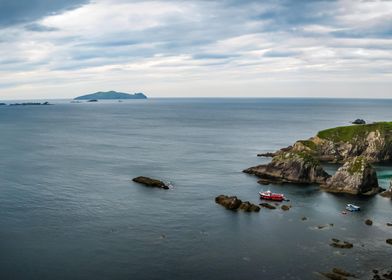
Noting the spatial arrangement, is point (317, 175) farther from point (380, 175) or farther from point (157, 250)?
point (157, 250)

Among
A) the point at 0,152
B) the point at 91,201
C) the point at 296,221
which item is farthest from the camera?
the point at 0,152

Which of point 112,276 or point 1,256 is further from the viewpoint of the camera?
point 1,256

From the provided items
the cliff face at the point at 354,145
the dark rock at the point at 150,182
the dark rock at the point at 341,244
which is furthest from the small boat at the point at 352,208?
the cliff face at the point at 354,145

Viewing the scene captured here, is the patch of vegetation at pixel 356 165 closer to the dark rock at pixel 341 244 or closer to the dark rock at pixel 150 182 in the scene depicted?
the dark rock at pixel 341 244

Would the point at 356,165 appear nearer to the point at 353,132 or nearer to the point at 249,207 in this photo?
the point at 249,207

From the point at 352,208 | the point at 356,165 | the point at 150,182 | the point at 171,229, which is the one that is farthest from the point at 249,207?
the point at 356,165

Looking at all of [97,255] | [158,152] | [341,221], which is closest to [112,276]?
[97,255]

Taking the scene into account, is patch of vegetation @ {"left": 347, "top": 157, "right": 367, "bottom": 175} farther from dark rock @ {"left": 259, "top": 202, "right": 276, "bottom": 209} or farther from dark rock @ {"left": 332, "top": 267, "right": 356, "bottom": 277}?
dark rock @ {"left": 332, "top": 267, "right": 356, "bottom": 277}

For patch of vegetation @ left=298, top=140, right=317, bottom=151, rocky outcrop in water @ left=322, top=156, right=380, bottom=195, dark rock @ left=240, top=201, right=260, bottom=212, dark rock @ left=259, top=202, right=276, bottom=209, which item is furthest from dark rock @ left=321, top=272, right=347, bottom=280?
patch of vegetation @ left=298, top=140, right=317, bottom=151
